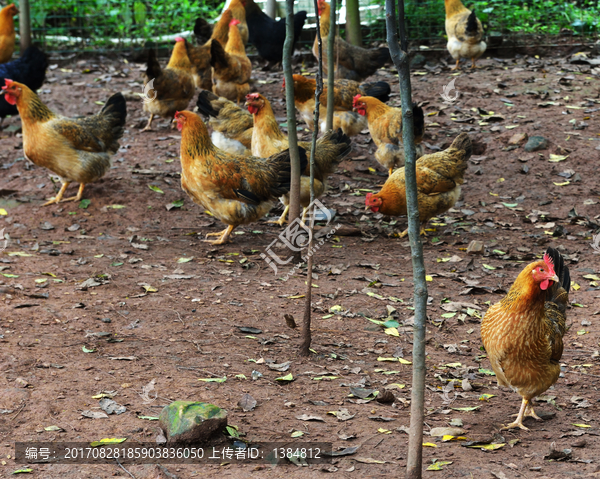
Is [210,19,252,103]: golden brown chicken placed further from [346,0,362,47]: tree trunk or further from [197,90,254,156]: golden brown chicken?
[346,0,362,47]: tree trunk

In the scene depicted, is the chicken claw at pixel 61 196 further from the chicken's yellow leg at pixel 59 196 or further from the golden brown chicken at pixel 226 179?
the golden brown chicken at pixel 226 179

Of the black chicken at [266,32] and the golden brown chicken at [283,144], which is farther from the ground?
the black chicken at [266,32]

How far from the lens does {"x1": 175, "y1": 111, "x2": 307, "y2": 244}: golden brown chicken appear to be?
21.1 feet

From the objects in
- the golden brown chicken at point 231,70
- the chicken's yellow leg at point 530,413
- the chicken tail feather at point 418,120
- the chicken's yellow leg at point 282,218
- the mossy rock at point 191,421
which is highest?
the golden brown chicken at point 231,70

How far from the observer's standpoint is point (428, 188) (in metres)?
6.73

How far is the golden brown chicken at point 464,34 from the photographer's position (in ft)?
35.5

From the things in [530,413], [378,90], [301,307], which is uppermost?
[378,90]

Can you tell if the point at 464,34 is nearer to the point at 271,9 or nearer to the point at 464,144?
the point at 271,9

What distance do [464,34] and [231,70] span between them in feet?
14.1

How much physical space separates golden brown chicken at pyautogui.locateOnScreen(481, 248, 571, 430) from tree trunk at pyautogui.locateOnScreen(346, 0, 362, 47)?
8.45 meters

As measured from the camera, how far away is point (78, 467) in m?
2.95

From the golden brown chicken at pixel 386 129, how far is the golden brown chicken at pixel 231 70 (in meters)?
2.43

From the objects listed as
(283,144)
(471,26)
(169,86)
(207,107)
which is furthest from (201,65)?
(471,26)

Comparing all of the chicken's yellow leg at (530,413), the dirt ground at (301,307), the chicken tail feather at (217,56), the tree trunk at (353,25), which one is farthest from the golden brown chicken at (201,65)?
the chicken's yellow leg at (530,413)
